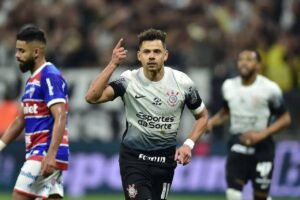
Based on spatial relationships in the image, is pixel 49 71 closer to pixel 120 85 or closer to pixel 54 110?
pixel 54 110

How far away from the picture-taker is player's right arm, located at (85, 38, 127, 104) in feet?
33.2

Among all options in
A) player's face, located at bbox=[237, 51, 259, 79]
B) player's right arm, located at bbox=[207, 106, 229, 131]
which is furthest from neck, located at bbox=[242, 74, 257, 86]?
player's right arm, located at bbox=[207, 106, 229, 131]

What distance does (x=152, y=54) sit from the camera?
1041 centimetres

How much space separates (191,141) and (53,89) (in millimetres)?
→ 1561

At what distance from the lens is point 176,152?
10242mm

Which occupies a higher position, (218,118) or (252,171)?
(218,118)

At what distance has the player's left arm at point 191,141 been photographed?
10.1 meters

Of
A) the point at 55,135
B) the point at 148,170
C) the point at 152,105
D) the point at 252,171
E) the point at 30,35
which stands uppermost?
the point at 30,35

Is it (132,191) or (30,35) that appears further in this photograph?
(30,35)

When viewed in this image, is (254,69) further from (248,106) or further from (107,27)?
(107,27)

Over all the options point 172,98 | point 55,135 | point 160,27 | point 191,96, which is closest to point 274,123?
point 191,96

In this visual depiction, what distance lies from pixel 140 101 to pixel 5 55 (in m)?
10.1

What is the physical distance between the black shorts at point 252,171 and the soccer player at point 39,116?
4003mm

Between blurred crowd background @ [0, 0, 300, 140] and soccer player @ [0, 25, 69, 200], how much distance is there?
8.87 m
